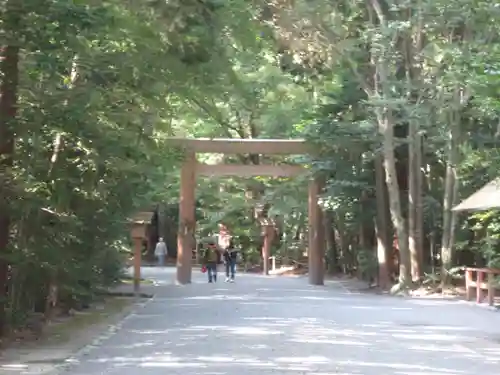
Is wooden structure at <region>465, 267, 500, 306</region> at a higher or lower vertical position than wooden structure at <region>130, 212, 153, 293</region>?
lower

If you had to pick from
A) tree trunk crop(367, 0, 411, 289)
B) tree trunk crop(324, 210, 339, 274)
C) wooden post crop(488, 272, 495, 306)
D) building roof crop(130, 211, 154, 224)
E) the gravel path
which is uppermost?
tree trunk crop(367, 0, 411, 289)

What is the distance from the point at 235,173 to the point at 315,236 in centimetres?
329

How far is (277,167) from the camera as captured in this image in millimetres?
25719

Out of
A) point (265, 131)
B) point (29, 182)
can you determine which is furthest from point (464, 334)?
point (265, 131)

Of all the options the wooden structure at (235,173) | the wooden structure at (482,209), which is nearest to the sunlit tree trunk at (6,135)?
the wooden structure at (482,209)

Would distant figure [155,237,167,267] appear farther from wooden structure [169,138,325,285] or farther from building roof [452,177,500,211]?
building roof [452,177,500,211]

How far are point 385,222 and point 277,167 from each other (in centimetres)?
416

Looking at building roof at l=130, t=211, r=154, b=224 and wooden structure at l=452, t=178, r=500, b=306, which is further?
building roof at l=130, t=211, r=154, b=224

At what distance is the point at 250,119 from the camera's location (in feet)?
102

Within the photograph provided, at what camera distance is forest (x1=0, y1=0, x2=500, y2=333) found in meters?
8.96

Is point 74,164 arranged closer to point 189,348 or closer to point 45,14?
point 189,348

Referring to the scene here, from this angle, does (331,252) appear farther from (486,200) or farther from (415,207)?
(486,200)

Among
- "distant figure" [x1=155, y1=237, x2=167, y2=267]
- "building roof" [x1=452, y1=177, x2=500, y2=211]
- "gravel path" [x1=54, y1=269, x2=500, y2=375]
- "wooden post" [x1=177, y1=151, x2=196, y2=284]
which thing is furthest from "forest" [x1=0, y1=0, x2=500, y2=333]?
"distant figure" [x1=155, y1=237, x2=167, y2=267]

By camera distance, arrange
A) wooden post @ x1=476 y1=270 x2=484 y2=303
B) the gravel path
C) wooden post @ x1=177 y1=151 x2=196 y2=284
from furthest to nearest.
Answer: wooden post @ x1=177 y1=151 x2=196 y2=284, wooden post @ x1=476 y1=270 x2=484 y2=303, the gravel path
